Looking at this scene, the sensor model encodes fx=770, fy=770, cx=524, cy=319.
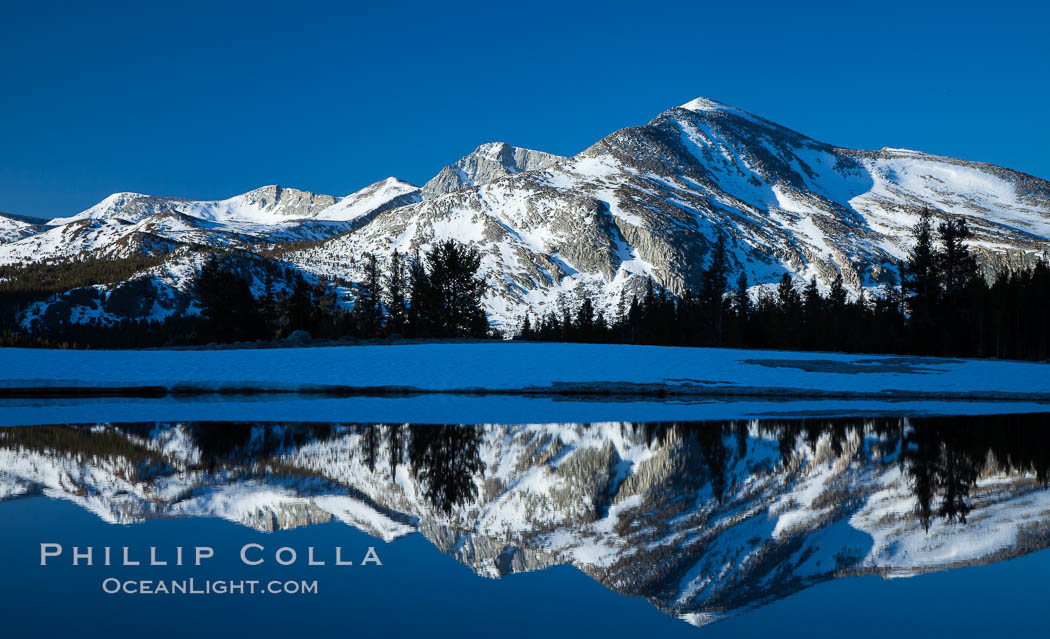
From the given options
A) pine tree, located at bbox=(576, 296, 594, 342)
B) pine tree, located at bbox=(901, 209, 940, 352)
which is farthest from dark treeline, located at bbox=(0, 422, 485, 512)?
pine tree, located at bbox=(576, 296, 594, 342)

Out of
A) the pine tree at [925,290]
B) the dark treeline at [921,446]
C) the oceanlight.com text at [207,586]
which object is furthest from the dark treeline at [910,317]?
the oceanlight.com text at [207,586]

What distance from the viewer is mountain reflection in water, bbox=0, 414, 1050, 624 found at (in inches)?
285

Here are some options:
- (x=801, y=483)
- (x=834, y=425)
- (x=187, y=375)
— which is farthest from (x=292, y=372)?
(x=801, y=483)

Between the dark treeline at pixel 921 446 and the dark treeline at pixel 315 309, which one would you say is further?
the dark treeline at pixel 315 309

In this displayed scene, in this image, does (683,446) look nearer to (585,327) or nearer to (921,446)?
(921,446)

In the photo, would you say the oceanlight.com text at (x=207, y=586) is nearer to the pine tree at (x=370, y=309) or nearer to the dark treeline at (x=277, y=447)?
the dark treeline at (x=277, y=447)

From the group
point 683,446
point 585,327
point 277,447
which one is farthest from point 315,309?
point 683,446

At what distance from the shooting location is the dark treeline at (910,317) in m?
72.5

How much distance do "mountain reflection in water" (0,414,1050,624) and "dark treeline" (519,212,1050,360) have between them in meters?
62.9

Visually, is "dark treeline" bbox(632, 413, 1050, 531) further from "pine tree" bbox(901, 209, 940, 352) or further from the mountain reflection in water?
"pine tree" bbox(901, 209, 940, 352)

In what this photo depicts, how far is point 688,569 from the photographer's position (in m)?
7.01

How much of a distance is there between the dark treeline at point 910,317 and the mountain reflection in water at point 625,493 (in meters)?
62.9

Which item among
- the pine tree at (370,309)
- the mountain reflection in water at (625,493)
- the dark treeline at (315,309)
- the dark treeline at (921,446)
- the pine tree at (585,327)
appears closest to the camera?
the mountain reflection in water at (625,493)

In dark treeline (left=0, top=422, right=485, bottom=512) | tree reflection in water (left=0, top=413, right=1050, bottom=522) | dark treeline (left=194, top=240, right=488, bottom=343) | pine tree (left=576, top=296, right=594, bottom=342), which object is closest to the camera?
tree reflection in water (left=0, top=413, right=1050, bottom=522)
